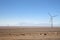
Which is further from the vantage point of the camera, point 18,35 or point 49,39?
point 18,35

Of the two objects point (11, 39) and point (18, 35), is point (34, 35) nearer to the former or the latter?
point (18, 35)

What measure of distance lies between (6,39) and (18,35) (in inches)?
151

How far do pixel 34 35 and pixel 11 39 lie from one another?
235 inches

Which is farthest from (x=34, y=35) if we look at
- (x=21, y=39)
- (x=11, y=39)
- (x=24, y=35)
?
(x=11, y=39)

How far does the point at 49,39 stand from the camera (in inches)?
1032

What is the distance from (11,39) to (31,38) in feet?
14.1

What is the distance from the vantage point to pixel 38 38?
87.9 feet

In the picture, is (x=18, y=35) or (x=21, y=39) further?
(x=18, y=35)

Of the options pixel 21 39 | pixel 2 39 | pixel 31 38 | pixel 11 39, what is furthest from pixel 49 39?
pixel 2 39

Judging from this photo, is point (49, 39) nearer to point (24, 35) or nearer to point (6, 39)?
point (24, 35)

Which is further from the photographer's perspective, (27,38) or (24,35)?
(24,35)

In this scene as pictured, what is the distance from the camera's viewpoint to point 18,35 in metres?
29.0

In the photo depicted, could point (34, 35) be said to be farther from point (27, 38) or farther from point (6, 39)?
point (6, 39)

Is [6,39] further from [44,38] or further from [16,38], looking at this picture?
[44,38]
